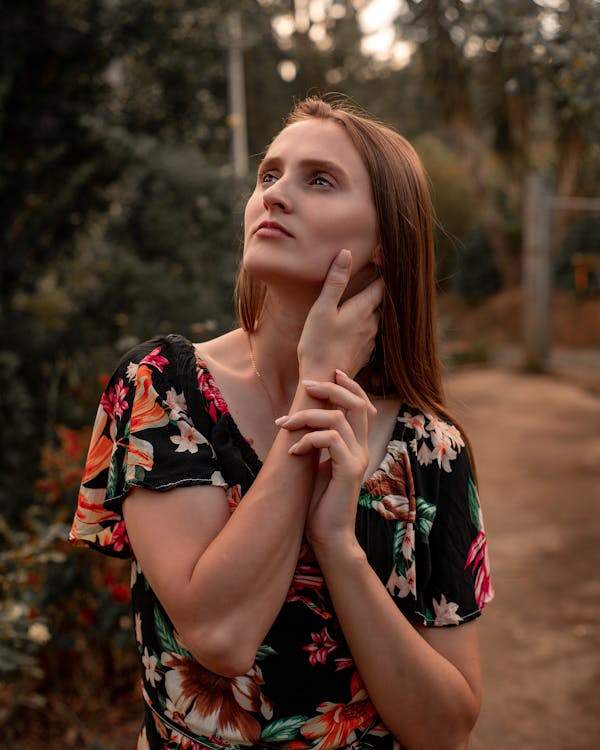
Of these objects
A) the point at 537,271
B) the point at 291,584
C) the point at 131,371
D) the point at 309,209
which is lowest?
the point at 537,271

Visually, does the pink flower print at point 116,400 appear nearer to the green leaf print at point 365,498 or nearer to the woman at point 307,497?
the woman at point 307,497

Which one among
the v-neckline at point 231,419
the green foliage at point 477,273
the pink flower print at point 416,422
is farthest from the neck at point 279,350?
the green foliage at point 477,273

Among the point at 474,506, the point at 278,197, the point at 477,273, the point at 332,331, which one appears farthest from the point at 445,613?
the point at 477,273

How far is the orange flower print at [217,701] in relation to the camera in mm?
1295

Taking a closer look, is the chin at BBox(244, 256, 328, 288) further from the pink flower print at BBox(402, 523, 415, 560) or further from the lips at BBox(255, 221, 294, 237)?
the pink flower print at BBox(402, 523, 415, 560)

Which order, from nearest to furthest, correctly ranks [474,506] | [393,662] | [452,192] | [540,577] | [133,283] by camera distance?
[393,662], [474,506], [133,283], [540,577], [452,192]

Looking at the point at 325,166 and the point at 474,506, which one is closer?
the point at 325,166

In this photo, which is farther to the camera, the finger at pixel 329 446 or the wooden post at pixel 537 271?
the wooden post at pixel 537 271

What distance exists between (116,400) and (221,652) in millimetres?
454

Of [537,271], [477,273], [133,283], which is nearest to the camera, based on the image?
[133,283]

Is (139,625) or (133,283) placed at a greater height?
(133,283)

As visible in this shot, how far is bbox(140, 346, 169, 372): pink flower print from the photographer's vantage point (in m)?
1.33

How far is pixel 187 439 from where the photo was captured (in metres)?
1.29

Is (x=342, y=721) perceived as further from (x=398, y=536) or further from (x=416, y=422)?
(x=416, y=422)
